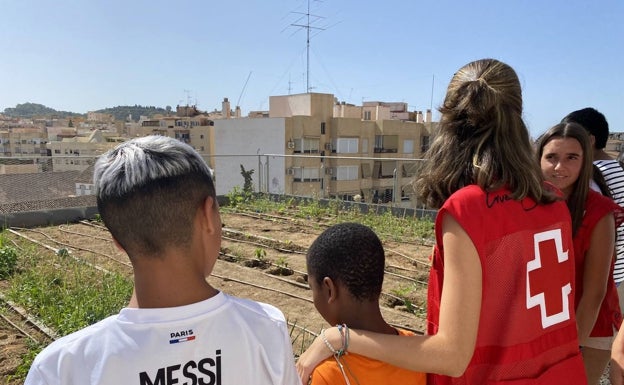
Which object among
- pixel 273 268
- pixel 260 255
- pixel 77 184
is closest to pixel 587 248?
pixel 273 268

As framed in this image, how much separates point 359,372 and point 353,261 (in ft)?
1.00

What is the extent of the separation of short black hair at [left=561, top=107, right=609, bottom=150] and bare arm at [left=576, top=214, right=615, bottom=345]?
1.06m

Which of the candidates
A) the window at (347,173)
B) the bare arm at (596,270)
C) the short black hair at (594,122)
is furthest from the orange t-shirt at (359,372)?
the window at (347,173)

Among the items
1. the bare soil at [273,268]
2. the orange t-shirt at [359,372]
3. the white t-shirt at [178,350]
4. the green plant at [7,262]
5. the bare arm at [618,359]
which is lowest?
the bare soil at [273,268]

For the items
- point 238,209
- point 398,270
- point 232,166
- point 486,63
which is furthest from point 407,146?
point 486,63

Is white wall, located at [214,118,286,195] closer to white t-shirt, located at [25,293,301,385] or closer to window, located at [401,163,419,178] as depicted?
window, located at [401,163,419,178]

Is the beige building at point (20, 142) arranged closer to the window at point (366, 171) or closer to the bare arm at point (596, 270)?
the window at point (366, 171)

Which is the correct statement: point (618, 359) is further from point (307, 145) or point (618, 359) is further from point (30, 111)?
point (30, 111)

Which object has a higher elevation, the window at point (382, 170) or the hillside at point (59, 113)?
the hillside at point (59, 113)

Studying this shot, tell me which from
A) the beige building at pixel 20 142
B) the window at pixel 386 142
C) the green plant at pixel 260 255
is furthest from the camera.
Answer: the beige building at pixel 20 142

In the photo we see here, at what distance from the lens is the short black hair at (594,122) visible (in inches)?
99.5

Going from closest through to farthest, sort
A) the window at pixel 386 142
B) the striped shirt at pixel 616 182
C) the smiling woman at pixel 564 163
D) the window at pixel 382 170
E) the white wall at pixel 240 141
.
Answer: the smiling woman at pixel 564 163
the striped shirt at pixel 616 182
the white wall at pixel 240 141
the window at pixel 382 170
the window at pixel 386 142

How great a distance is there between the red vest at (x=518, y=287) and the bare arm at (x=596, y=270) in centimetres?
58

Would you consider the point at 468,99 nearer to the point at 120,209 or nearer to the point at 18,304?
the point at 120,209
